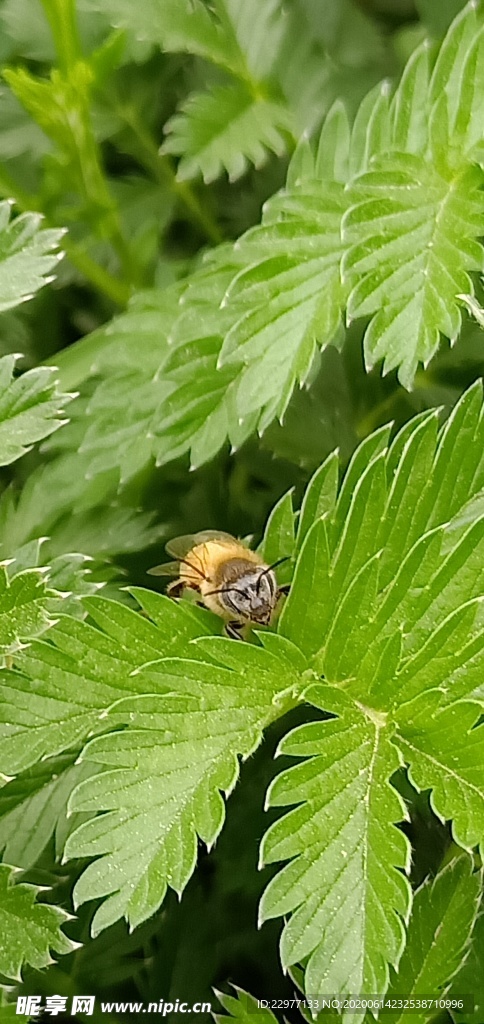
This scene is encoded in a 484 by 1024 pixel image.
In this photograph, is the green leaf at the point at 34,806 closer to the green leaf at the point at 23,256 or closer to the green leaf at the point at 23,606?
the green leaf at the point at 23,606

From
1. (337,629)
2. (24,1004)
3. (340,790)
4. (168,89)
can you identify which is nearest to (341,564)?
(337,629)

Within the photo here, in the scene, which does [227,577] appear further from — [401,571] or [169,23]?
[169,23]

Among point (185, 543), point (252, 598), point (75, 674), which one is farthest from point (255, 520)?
point (75, 674)

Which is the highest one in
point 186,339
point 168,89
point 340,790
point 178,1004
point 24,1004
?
point 168,89

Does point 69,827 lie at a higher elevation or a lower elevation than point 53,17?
lower

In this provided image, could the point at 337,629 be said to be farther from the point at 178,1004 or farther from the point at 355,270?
the point at 178,1004

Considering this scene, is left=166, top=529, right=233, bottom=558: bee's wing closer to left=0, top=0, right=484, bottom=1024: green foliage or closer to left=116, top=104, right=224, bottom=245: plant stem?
left=0, top=0, right=484, bottom=1024: green foliage

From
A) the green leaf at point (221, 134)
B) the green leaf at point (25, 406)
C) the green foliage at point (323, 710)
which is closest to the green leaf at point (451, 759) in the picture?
the green foliage at point (323, 710)
